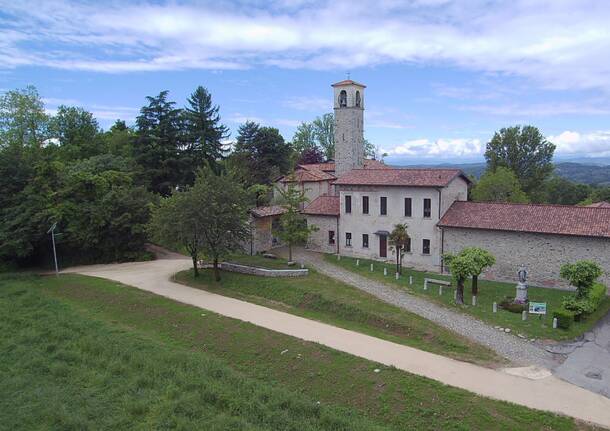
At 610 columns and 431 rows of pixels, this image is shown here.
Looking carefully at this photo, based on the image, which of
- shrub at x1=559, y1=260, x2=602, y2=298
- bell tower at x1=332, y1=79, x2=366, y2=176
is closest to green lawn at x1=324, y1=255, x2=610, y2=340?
shrub at x1=559, y1=260, x2=602, y2=298

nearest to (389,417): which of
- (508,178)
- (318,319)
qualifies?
(318,319)

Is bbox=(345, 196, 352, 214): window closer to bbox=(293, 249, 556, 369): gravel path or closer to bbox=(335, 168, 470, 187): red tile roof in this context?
bbox=(335, 168, 470, 187): red tile roof

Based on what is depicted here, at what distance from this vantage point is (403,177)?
32219 millimetres

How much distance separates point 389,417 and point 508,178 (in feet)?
119

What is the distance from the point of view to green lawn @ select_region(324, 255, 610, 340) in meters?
19.1

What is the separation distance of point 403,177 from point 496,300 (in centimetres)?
1166

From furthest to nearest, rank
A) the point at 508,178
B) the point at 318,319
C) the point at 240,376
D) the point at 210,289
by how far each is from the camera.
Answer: the point at 508,178 < the point at 210,289 < the point at 318,319 < the point at 240,376

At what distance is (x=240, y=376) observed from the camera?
52.3ft

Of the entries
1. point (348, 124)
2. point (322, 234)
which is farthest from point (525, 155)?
point (322, 234)

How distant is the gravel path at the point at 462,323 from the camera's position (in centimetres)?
1675

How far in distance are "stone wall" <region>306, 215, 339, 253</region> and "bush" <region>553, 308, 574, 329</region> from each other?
18143 millimetres

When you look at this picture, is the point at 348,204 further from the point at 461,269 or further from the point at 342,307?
the point at 342,307

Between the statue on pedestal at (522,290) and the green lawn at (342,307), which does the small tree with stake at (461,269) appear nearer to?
the statue on pedestal at (522,290)

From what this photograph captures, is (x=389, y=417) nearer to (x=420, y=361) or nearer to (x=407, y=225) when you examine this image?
(x=420, y=361)
